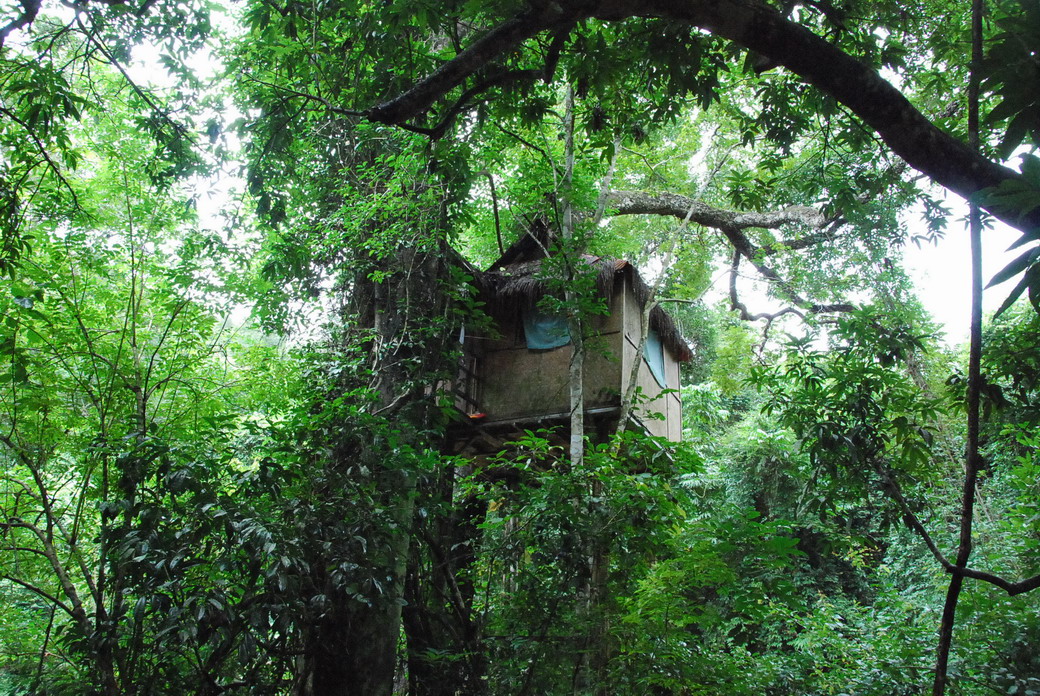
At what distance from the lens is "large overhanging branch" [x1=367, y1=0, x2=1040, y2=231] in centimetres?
198

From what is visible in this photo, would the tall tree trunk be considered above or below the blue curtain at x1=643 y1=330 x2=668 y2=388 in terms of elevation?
below

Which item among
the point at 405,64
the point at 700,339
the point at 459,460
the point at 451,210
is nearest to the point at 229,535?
the point at 459,460

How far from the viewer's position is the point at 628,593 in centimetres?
409

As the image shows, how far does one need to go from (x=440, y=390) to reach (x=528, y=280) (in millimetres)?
2413

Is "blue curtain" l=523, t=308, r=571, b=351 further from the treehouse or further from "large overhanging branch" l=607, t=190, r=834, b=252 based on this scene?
"large overhanging branch" l=607, t=190, r=834, b=252

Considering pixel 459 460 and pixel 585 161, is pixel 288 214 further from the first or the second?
pixel 459 460

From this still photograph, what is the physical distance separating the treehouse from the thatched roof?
0.01 metres

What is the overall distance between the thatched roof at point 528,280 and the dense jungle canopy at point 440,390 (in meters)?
0.59

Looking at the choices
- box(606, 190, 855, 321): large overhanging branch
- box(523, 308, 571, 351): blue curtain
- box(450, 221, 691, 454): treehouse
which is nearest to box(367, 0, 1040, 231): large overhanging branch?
box(450, 221, 691, 454): treehouse

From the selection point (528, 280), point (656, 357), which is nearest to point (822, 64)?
point (528, 280)

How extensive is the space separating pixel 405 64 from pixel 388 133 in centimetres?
266

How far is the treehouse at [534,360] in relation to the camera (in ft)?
24.8

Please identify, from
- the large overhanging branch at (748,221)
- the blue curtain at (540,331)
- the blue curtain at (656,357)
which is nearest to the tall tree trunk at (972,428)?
the blue curtain at (540,331)

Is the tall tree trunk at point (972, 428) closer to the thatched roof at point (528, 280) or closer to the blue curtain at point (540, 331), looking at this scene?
the thatched roof at point (528, 280)
